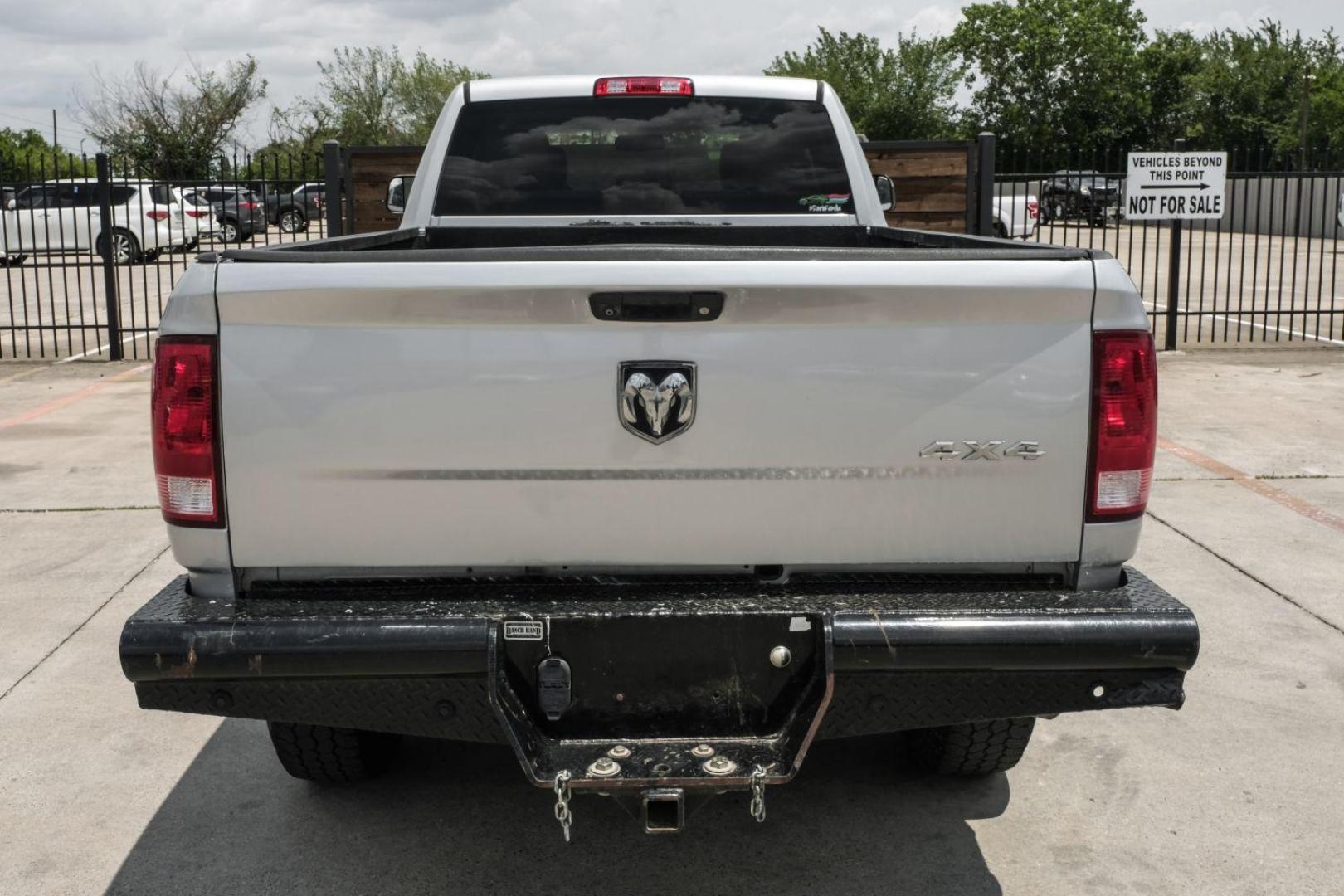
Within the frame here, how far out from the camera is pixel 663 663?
9.76 ft

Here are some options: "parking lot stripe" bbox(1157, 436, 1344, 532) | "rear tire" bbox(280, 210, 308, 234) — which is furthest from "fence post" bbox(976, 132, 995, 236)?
"rear tire" bbox(280, 210, 308, 234)

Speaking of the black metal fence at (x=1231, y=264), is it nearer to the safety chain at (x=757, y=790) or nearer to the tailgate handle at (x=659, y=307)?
the tailgate handle at (x=659, y=307)

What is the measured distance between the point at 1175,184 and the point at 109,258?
33.2 feet

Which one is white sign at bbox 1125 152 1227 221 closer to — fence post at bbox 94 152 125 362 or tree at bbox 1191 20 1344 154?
fence post at bbox 94 152 125 362

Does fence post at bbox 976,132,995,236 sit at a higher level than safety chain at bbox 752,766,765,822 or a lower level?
higher

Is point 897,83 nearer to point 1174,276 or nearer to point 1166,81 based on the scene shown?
point 1166,81

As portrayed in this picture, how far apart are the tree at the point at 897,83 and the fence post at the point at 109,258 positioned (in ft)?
193

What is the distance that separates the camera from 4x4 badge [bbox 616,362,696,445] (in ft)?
9.73

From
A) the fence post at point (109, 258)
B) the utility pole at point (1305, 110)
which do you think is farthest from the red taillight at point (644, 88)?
the utility pole at point (1305, 110)

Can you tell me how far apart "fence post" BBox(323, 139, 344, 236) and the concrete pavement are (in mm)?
5887

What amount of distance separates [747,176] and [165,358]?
9.37ft

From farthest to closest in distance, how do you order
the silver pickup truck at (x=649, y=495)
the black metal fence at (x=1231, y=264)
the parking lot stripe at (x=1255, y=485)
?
the black metal fence at (x=1231, y=264) → the parking lot stripe at (x=1255, y=485) → the silver pickup truck at (x=649, y=495)

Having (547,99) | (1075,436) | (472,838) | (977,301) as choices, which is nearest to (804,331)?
(977,301)

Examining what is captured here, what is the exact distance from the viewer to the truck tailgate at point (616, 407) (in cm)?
296
